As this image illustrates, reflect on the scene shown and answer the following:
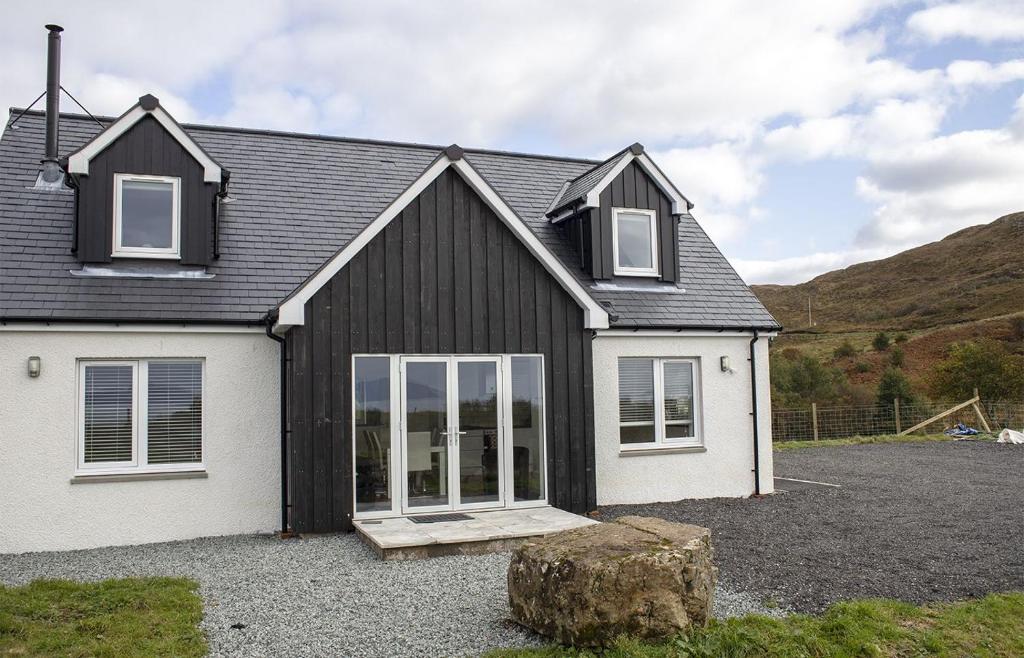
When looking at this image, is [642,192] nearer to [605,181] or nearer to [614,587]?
[605,181]

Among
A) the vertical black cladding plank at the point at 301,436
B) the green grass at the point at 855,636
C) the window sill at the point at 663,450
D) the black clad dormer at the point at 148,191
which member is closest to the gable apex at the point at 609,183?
the window sill at the point at 663,450

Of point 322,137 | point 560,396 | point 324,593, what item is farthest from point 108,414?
point 322,137

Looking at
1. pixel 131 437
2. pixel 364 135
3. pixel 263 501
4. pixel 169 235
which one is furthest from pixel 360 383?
pixel 364 135

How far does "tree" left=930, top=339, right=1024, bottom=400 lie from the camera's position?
3030 centimetres

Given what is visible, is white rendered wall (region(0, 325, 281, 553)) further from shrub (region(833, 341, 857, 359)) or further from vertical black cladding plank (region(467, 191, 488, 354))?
shrub (region(833, 341, 857, 359))

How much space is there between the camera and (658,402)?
45.5 feet

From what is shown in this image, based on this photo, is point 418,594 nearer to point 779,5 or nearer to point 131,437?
point 131,437

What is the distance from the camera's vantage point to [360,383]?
11195 millimetres

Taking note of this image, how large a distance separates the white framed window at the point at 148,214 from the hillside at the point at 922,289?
67539 mm

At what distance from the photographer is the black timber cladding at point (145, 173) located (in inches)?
459

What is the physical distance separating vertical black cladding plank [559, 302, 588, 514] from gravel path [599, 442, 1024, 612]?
0.69m

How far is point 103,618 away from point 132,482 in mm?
4377

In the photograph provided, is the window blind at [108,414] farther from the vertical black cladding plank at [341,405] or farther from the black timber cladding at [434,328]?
the vertical black cladding plank at [341,405]

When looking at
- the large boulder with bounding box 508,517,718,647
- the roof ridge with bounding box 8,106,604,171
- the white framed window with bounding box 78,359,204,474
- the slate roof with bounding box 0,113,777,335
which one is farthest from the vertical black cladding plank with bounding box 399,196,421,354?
the large boulder with bounding box 508,517,718,647
